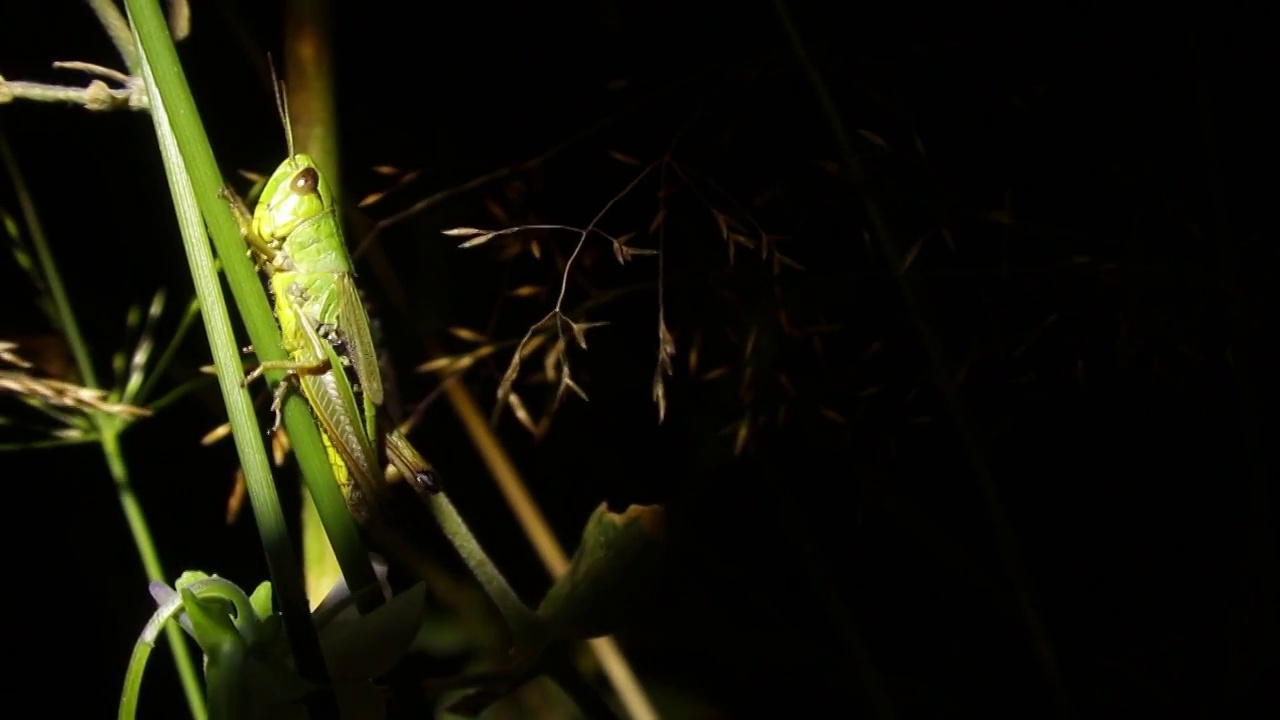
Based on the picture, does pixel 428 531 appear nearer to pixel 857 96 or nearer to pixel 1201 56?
pixel 857 96

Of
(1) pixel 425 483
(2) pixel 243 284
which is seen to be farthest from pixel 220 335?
(1) pixel 425 483

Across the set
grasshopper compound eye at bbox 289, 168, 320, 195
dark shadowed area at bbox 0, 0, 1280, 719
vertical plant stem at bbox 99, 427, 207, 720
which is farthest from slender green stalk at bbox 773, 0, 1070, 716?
vertical plant stem at bbox 99, 427, 207, 720

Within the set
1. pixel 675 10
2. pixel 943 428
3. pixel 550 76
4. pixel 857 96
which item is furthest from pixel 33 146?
pixel 943 428

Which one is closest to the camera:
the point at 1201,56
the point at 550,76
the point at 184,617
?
the point at 184,617

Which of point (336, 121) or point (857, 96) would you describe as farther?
point (857, 96)

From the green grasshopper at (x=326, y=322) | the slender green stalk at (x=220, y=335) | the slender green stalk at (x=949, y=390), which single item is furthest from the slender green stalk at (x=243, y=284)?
the slender green stalk at (x=949, y=390)
